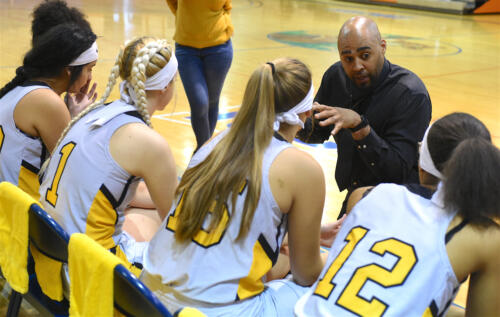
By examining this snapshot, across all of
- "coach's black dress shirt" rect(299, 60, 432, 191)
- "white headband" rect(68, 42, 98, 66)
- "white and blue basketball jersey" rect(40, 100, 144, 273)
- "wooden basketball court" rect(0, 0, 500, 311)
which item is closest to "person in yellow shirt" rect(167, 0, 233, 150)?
"wooden basketball court" rect(0, 0, 500, 311)

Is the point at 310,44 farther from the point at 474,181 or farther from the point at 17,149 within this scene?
the point at 474,181

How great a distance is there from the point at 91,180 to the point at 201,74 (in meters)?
2.47

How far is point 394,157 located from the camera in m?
2.71

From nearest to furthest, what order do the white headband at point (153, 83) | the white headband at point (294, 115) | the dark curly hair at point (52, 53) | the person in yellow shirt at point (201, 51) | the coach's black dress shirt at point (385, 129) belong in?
the white headband at point (294, 115) → the white headband at point (153, 83) → the dark curly hair at point (52, 53) → the coach's black dress shirt at point (385, 129) → the person in yellow shirt at point (201, 51)

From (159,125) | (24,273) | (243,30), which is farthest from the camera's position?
(243,30)

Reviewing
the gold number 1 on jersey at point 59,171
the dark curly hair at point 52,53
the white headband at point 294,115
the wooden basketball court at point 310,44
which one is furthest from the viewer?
the wooden basketball court at point 310,44

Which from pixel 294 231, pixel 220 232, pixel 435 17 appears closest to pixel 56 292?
pixel 220 232

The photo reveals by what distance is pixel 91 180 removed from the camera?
198 centimetres

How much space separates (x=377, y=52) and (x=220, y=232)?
1511mm

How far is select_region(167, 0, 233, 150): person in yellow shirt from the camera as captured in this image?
4242 mm

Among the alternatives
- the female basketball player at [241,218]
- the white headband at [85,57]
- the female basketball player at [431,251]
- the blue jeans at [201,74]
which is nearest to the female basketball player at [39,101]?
the white headband at [85,57]

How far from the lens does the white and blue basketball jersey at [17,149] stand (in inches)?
95.5

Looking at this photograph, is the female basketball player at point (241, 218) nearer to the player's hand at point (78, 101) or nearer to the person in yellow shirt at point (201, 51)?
the player's hand at point (78, 101)

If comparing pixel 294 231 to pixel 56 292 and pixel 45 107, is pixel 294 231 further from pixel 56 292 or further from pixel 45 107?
pixel 45 107
